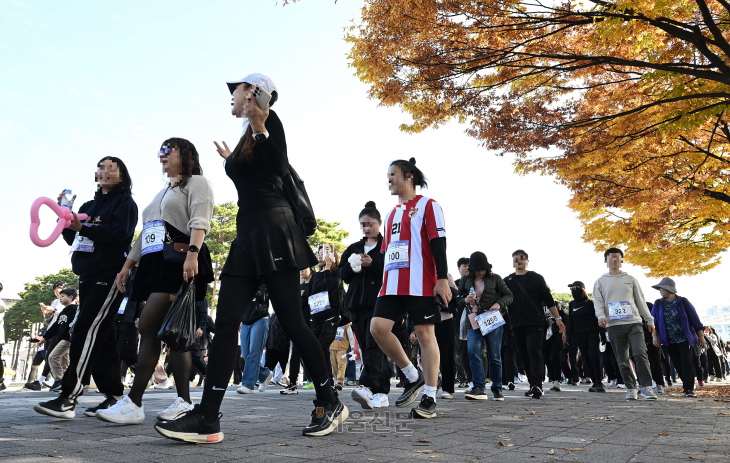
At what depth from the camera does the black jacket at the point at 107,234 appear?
4516 millimetres

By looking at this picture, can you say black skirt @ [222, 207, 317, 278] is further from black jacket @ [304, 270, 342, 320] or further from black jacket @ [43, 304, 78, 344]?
black jacket @ [43, 304, 78, 344]

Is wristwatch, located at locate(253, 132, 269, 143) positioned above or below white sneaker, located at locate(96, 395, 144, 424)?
above

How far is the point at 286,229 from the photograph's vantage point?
3.43 metres

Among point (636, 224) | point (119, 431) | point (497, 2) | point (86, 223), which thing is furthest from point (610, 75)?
point (119, 431)

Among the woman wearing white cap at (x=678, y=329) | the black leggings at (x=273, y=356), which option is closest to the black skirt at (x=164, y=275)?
the black leggings at (x=273, y=356)

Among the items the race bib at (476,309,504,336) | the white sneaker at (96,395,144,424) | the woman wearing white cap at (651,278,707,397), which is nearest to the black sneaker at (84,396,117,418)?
the white sneaker at (96,395,144,424)

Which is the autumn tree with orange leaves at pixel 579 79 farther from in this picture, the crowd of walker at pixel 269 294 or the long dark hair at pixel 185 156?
the long dark hair at pixel 185 156

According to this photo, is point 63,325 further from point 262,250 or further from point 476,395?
point 262,250

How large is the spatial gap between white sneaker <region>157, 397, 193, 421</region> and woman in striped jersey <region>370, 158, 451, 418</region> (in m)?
1.68

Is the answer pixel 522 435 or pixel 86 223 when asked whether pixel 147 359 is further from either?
pixel 522 435

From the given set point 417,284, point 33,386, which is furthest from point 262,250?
point 33,386

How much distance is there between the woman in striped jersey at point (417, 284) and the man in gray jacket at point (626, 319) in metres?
4.17

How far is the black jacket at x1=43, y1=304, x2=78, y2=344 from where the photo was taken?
7582 millimetres

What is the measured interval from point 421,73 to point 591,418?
5649 millimetres
